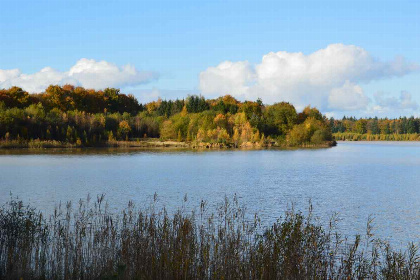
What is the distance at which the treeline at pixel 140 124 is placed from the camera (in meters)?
56.5

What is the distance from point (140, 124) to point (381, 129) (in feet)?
273

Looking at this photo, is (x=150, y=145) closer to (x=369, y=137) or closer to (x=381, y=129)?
(x=369, y=137)

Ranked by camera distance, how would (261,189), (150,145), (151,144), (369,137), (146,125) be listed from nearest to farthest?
(261,189)
(150,145)
(151,144)
(146,125)
(369,137)

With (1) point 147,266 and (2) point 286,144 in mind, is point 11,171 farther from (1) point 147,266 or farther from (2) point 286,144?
(2) point 286,144

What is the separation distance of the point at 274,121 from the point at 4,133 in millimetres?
38455

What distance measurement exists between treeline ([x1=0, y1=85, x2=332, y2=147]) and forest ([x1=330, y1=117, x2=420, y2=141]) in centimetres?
4917

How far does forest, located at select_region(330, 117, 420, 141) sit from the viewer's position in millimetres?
122312

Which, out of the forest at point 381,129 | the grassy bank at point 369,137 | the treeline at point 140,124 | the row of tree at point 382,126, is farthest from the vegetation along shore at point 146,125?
the row of tree at point 382,126

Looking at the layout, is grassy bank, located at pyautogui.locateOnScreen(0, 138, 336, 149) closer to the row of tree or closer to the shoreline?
the shoreline

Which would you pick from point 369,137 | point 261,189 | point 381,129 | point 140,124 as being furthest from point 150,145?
point 381,129

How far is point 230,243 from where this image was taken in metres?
7.11

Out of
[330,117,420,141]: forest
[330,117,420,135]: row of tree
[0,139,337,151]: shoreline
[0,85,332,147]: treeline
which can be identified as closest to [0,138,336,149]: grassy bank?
[0,139,337,151]: shoreline

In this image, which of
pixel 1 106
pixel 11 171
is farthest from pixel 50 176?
pixel 1 106

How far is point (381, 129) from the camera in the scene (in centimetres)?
12975
